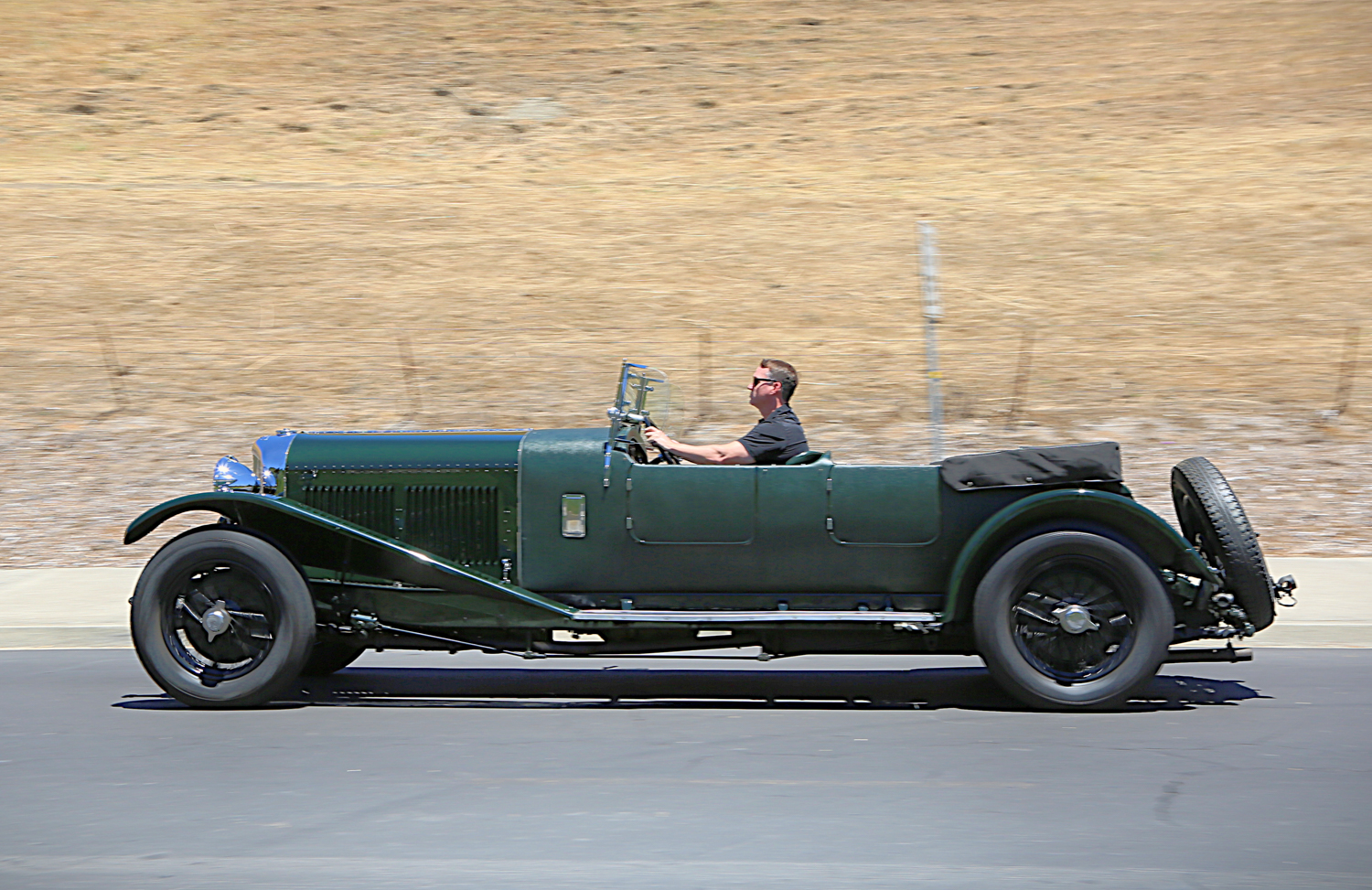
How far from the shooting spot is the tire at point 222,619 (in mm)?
6730

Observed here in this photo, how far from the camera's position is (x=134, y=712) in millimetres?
6848

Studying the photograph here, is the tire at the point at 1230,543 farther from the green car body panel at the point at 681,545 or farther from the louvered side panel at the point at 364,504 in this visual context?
the louvered side panel at the point at 364,504

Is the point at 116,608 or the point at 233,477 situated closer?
the point at 233,477

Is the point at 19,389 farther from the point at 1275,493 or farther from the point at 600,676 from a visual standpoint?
the point at 1275,493

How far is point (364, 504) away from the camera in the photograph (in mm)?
7117

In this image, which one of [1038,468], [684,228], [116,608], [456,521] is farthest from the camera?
[684,228]

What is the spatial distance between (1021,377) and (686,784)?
11.6 meters

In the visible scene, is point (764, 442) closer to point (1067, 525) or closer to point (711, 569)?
point (711, 569)

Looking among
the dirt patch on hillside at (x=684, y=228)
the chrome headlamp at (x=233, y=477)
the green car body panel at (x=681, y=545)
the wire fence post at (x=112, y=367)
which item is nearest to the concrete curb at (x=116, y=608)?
the dirt patch on hillside at (x=684, y=228)

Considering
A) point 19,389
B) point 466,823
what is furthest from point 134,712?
point 19,389

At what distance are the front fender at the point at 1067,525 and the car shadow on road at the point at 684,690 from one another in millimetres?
585

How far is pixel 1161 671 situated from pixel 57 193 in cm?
1883

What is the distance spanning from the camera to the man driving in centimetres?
704

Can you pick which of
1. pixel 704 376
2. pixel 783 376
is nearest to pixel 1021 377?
pixel 704 376
